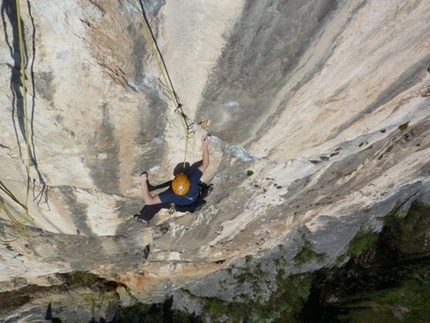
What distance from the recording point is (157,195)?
4324 mm

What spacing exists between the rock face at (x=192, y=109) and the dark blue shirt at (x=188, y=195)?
205mm

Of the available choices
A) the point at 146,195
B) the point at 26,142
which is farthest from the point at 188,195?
the point at 26,142

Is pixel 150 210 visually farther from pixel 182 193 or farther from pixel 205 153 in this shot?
pixel 205 153

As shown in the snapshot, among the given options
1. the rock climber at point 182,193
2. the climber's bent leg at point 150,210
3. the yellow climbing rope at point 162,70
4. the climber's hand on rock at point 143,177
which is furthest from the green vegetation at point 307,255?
the yellow climbing rope at point 162,70

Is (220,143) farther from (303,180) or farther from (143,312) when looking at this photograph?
(143,312)

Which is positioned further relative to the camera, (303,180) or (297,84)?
(303,180)

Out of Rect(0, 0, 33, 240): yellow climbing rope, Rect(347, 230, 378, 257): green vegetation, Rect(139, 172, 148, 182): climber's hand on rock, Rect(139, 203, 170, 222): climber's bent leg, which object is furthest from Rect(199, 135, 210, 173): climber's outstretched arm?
Rect(347, 230, 378, 257): green vegetation

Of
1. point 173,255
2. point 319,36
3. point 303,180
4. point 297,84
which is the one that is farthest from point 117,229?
point 319,36

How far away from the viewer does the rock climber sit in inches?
158

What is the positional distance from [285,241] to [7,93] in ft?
21.9

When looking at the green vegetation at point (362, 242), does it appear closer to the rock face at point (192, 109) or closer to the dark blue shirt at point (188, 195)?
the rock face at point (192, 109)

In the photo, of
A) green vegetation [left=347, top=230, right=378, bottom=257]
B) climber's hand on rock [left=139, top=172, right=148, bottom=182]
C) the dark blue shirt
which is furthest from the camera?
green vegetation [left=347, top=230, right=378, bottom=257]

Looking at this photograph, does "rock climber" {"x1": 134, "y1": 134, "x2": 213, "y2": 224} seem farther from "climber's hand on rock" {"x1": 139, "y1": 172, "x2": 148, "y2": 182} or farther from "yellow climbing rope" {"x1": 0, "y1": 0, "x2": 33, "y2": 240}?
"yellow climbing rope" {"x1": 0, "y1": 0, "x2": 33, "y2": 240}

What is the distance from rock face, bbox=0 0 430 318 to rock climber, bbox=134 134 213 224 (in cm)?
12
